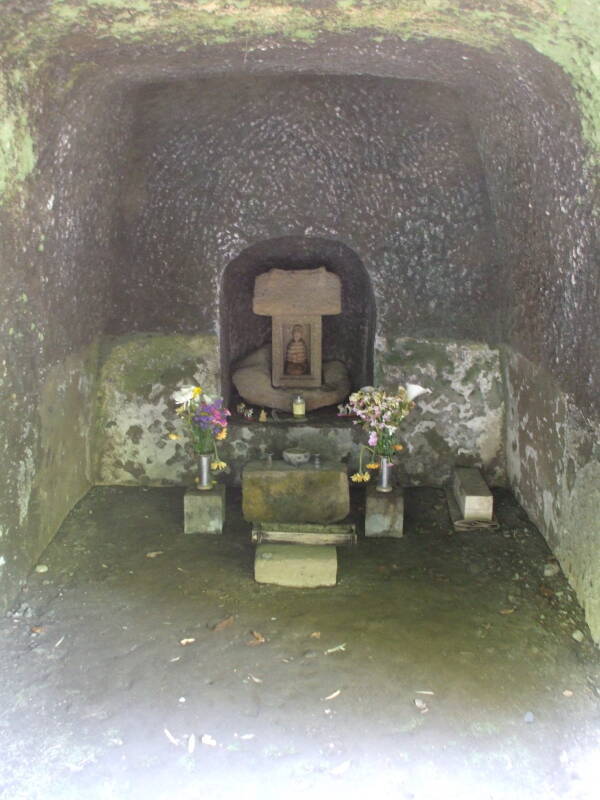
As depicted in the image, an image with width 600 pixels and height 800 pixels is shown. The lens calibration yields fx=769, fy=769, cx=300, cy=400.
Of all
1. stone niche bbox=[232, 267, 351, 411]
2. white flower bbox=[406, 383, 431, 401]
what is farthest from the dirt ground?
stone niche bbox=[232, 267, 351, 411]

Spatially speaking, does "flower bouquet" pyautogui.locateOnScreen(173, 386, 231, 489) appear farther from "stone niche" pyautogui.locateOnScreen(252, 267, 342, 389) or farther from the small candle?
"stone niche" pyautogui.locateOnScreen(252, 267, 342, 389)

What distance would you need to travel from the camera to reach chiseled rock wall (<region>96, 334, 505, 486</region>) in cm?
650

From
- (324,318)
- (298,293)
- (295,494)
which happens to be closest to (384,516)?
(295,494)

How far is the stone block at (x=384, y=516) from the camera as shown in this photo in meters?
5.77

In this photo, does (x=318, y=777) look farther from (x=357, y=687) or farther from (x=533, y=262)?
(x=533, y=262)

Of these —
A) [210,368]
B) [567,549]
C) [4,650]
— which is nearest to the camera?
[4,650]

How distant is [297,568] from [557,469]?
1.89 m

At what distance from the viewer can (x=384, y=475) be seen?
5.91 m

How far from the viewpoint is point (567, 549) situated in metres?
5.02

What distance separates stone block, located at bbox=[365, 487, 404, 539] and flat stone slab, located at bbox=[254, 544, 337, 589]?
0.75 m

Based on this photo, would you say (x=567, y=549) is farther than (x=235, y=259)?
No

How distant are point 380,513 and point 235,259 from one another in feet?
8.48

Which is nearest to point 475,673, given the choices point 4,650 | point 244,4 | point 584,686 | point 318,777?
point 584,686

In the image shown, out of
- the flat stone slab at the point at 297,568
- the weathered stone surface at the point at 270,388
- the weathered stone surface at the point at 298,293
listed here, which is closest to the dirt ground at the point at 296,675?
the flat stone slab at the point at 297,568
